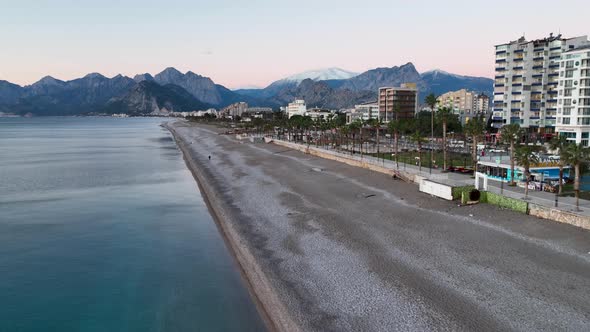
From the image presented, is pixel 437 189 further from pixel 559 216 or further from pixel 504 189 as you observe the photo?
pixel 559 216

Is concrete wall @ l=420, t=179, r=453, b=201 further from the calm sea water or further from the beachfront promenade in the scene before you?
the calm sea water

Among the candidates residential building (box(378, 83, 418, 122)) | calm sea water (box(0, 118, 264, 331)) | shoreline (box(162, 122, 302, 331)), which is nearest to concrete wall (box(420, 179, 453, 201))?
shoreline (box(162, 122, 302, 331))

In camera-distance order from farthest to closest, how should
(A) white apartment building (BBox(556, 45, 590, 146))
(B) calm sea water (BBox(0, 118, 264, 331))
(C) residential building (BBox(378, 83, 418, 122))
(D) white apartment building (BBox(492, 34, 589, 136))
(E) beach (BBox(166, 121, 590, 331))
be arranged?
(C) residential building (BBox(378, 83, 418, 122)) → (D) white apartment building (BBox(492, 34, 589, 136)) → (A) white apartment building (BBox(556, 45, 590, 146)) → (B) calm sea water (BBox(0, 118, 264, 331)) → (E) beach (BBox(166, 121, 590, 331))

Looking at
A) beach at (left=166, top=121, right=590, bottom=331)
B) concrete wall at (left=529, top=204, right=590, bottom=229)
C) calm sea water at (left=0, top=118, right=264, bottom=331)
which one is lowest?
calm sea water at (left=0, top=118, right=264, bottom=331)

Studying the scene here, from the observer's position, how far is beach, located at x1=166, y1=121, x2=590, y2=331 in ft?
61.0

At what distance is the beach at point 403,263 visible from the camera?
1859 centimetres

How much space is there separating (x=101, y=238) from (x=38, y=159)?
65243 millimetres

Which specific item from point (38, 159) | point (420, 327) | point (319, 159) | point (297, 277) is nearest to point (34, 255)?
point (297, 277)

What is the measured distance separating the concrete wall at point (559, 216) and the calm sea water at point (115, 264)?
21267mm

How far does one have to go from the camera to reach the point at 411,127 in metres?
120

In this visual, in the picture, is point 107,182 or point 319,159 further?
point 319,159

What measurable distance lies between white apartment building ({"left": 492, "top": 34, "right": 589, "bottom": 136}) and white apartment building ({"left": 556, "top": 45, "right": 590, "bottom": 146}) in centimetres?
1440

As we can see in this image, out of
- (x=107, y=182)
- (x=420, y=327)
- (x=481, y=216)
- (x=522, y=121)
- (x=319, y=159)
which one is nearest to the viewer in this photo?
(x=420, y=327)

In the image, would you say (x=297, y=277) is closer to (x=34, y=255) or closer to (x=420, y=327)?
(x=420, y=327)
